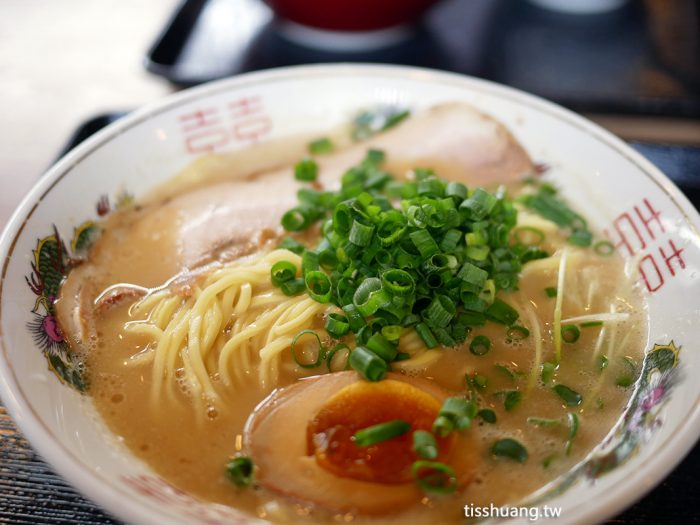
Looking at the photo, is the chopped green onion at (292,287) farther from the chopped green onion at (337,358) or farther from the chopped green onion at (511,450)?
the chopped green onion at (511,450)

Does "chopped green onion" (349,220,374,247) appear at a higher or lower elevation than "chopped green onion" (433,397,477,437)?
higher

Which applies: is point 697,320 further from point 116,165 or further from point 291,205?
point 116,165

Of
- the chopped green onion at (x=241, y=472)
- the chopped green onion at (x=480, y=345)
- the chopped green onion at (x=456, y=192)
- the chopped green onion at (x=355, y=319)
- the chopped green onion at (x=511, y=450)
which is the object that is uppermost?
the chopped green onion at (x=456, y=192)

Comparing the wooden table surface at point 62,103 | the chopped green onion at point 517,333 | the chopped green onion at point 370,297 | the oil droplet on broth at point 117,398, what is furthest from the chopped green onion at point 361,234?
the wooden table surface at point 62,103

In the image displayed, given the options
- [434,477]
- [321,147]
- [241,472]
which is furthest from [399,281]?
[321,147]

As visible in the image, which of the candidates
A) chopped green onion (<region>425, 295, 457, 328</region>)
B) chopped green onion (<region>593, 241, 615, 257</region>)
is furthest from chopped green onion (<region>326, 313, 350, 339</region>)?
chopped green onion (<region>593, 241, 615, 257</region>)

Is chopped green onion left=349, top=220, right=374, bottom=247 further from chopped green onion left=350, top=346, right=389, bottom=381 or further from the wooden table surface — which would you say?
the wooden table surface
